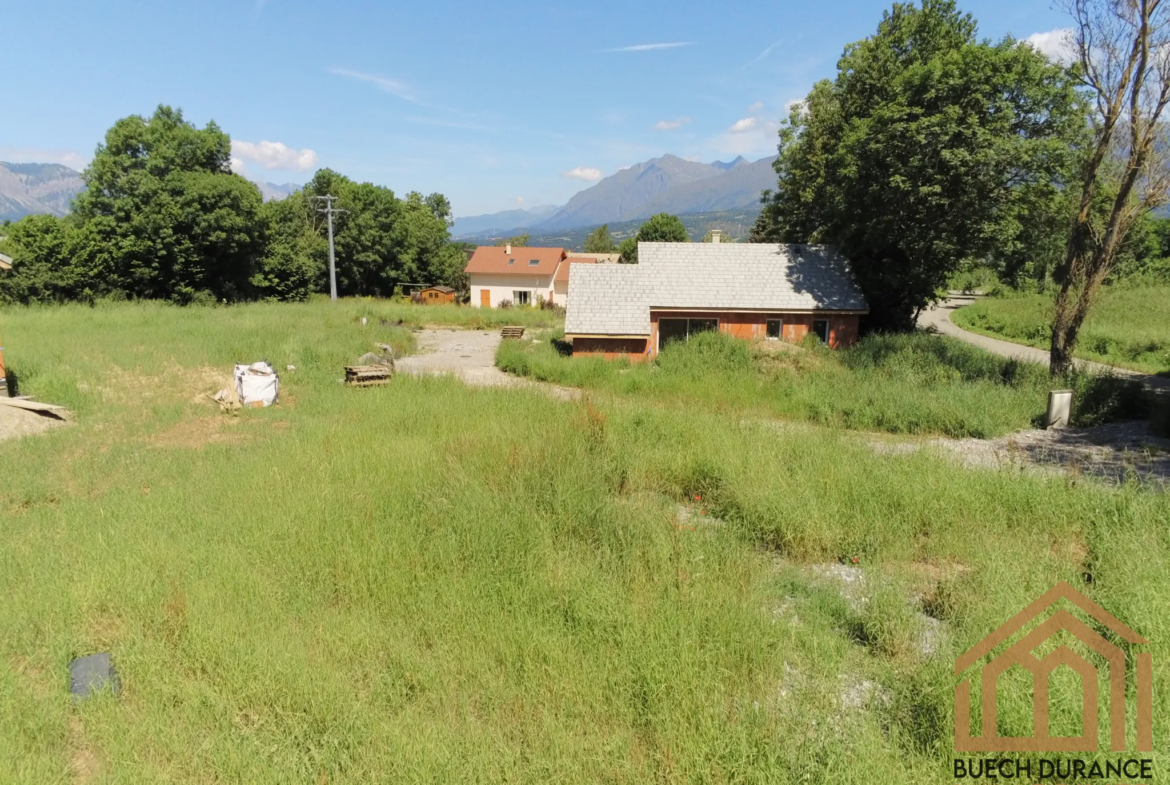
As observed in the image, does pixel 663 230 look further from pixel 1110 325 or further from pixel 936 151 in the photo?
pixel 936 151

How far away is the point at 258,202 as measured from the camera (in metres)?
35.5

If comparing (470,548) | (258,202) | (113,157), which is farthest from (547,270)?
(470,548)

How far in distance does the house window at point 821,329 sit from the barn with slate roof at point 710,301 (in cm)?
3

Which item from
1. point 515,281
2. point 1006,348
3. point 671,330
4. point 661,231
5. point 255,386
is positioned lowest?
point 255,386

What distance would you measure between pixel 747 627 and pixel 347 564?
Result: 3.58 meters

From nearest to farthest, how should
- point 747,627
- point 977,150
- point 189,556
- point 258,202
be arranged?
1. point 747,627
2. point 189,556
3. point 977,150
4. point 258,202

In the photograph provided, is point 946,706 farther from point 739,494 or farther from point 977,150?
point 977,150

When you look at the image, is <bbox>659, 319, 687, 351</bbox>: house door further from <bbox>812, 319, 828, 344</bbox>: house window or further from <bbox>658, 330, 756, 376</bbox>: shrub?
<bbox>812, 319, 828, 344</bbox>: house window

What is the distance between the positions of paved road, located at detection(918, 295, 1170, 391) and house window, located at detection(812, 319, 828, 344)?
16.9 ft

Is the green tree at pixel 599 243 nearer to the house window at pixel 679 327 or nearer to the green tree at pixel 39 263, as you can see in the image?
the green tree at pixel 39 263

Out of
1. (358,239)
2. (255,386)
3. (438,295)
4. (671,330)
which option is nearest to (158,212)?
(358,239)

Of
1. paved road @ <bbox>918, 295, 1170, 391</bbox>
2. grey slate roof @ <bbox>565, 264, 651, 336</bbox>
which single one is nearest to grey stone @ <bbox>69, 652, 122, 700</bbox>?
grey slate roof @ <bbox>565, 264, 651, 336</bbox>

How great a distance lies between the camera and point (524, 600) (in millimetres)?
4902

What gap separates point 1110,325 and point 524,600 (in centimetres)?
3394
